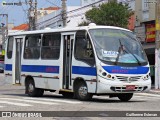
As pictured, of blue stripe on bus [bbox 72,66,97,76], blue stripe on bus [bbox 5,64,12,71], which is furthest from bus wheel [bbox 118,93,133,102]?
blue stripe on bus [bbox 5,64,12,71]

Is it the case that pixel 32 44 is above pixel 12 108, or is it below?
above

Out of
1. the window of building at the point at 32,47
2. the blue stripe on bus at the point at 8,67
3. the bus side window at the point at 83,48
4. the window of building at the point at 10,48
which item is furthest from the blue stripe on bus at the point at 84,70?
the window of building at the point at 10,48

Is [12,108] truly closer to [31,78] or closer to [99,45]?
[99,45]

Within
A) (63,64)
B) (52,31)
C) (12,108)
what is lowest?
(12,108)

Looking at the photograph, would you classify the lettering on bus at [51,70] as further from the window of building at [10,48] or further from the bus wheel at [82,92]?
the window of building at [10,48]

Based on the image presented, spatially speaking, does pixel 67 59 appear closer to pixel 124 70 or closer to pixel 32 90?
pixel 124 70

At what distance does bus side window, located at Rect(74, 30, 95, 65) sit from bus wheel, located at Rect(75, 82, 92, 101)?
99 cm

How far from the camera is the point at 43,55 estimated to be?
21344 mm

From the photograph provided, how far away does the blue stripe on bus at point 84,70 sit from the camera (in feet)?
59.8

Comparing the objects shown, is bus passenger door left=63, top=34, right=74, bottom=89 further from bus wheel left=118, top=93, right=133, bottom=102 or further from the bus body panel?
bus wheel left=118, top=93, right=133, bottom=102

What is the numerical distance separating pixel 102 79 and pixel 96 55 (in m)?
0.93

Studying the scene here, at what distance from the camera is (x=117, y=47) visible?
18516 mm

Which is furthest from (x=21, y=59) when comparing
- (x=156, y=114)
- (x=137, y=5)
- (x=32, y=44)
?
(x=137, y=5)

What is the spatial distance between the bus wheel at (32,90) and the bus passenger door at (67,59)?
2.75m
